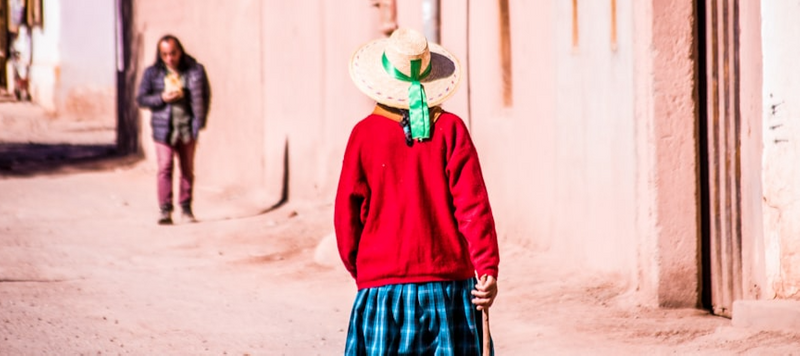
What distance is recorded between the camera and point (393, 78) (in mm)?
4086

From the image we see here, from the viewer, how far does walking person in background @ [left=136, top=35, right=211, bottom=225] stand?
35.1 ft

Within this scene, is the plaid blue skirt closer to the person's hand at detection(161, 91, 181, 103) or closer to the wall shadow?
the person's hand at detection(161, 91, 181, 103)

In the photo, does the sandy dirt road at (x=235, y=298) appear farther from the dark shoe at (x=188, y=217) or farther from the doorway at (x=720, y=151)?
the doorway at (x=720, y=151)

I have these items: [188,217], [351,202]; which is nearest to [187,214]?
[188,217]

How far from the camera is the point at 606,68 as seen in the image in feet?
24.3

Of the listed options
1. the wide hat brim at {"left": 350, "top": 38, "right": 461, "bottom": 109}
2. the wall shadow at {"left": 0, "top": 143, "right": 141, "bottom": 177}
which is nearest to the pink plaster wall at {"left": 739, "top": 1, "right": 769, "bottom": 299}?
the wide hat brim at {"left": 350, "top": 38, "right": 461, "bottom": 109}

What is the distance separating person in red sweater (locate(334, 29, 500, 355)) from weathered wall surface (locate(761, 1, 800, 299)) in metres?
2.63

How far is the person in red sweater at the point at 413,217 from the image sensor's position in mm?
4012

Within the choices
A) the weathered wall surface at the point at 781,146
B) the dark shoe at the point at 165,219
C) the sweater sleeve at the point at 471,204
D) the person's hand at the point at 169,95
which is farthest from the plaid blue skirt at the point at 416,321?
the dark shoe at the point at 165,219

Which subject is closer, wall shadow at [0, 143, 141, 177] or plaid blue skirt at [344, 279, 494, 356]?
plaid blue skirt at [344, 279, 494, 356]

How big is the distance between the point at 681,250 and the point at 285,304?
225 centimetres

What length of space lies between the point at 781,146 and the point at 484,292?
2.75 m

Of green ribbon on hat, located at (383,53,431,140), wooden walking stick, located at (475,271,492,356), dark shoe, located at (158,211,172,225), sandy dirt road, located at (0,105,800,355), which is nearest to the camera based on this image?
green ribbon on hat, located at (383,53,431,140)

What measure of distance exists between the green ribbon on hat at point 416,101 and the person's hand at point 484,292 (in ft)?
1.55
